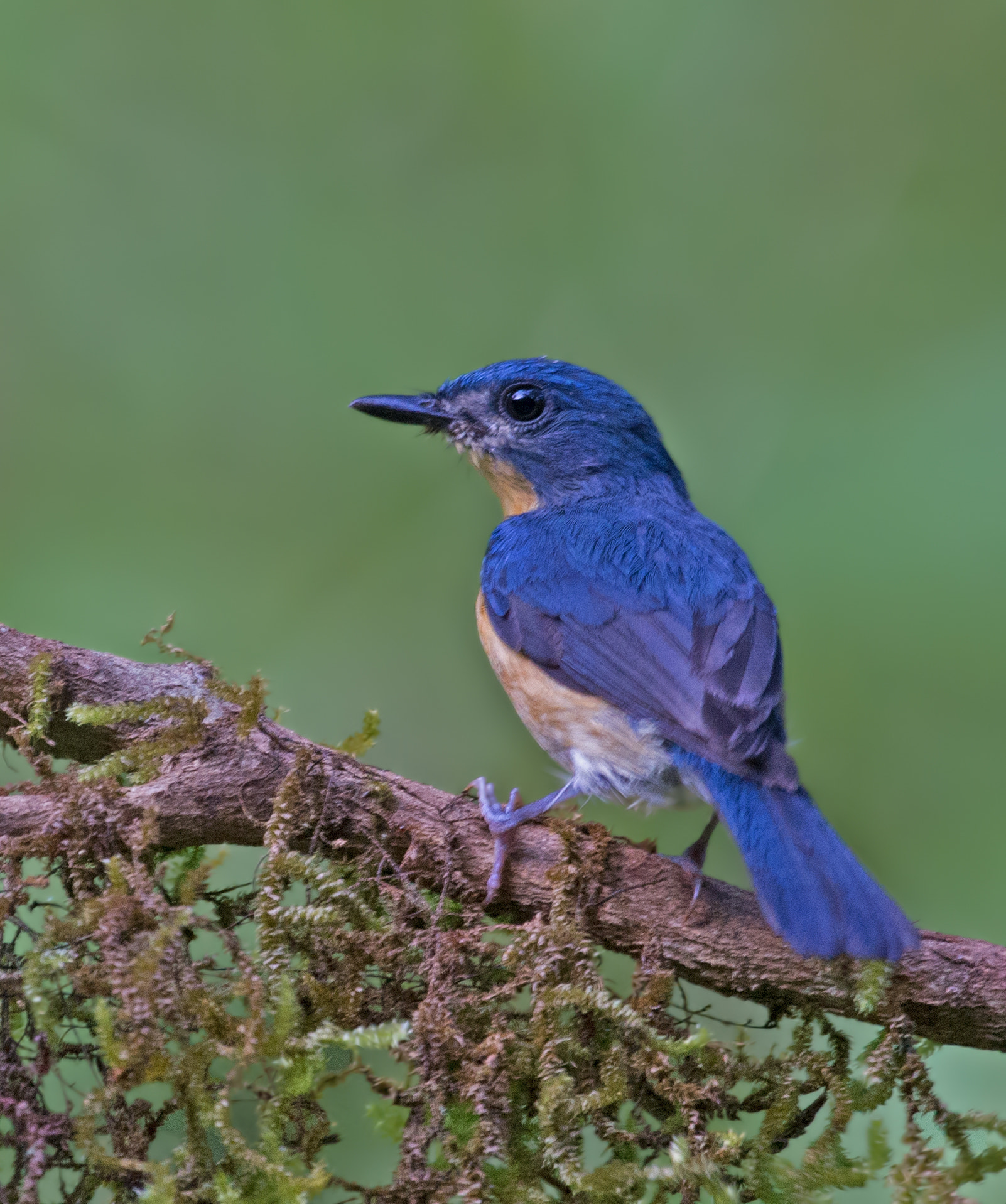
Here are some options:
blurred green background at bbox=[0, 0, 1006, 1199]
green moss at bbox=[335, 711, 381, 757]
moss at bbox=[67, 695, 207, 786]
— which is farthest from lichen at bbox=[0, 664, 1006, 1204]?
blurred green background at bbox=[0, 0, 1006, 1199]

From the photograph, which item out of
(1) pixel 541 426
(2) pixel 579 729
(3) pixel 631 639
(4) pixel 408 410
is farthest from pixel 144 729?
(1) pixel 541 426

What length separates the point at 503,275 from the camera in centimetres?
437

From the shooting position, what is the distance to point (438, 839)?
86.1 inches

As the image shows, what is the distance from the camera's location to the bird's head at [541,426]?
3.49 metres

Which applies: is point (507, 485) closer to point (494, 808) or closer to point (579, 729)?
point (579, 729)

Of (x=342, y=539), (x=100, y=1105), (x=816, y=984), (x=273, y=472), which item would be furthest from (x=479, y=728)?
(x=100, y=1105)

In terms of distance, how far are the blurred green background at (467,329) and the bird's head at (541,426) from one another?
32 centimetres

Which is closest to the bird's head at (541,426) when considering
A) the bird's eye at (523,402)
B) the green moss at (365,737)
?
the bird's eye at (523,402)

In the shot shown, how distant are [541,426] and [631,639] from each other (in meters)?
1.14

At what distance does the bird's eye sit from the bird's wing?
453 mm

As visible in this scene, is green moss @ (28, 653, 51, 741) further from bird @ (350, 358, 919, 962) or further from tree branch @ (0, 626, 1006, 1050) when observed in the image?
bird @ (350, 358, 919, 962)

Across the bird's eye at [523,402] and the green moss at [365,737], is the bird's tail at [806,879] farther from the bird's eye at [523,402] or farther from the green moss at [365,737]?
the bird's eye at [523,402]

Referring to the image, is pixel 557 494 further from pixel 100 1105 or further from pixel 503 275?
pixel 100 1105

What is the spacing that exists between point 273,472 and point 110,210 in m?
1.30
